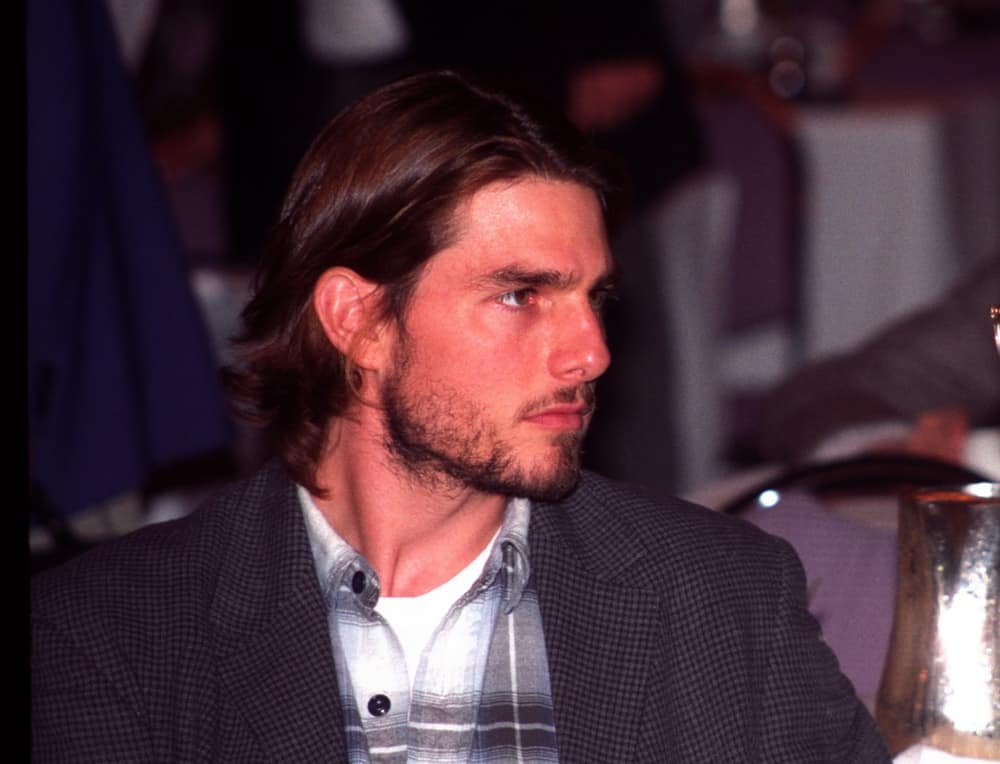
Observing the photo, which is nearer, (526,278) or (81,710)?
(81,710)

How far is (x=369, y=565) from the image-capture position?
6.27 ft

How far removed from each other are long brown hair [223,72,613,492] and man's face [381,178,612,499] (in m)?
0.03

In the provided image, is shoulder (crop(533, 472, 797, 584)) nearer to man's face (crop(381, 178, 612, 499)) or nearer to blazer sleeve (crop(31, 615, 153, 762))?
man's face (crop(381, 178, 612, 499))

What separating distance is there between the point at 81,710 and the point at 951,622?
2.90 ft

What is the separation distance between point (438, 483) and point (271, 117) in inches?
90.7

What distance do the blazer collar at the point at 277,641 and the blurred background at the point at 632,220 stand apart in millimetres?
365

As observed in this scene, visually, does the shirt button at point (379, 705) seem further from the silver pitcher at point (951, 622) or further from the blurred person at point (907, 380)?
the blurred person at point (907, 380)

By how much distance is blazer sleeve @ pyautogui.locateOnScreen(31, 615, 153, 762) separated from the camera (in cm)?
172

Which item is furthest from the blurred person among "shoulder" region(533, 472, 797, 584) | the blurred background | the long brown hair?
the long brown hair

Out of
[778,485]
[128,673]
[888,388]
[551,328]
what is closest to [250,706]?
[128,673]

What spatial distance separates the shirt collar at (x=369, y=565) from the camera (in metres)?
1.90

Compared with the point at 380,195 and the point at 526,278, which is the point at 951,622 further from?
the point at 380,195

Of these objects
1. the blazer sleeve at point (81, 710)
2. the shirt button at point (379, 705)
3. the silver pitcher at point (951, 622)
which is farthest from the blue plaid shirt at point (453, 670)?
the silver pitcher at point (951, 622)

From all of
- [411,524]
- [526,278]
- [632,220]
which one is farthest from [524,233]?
[632,220]
